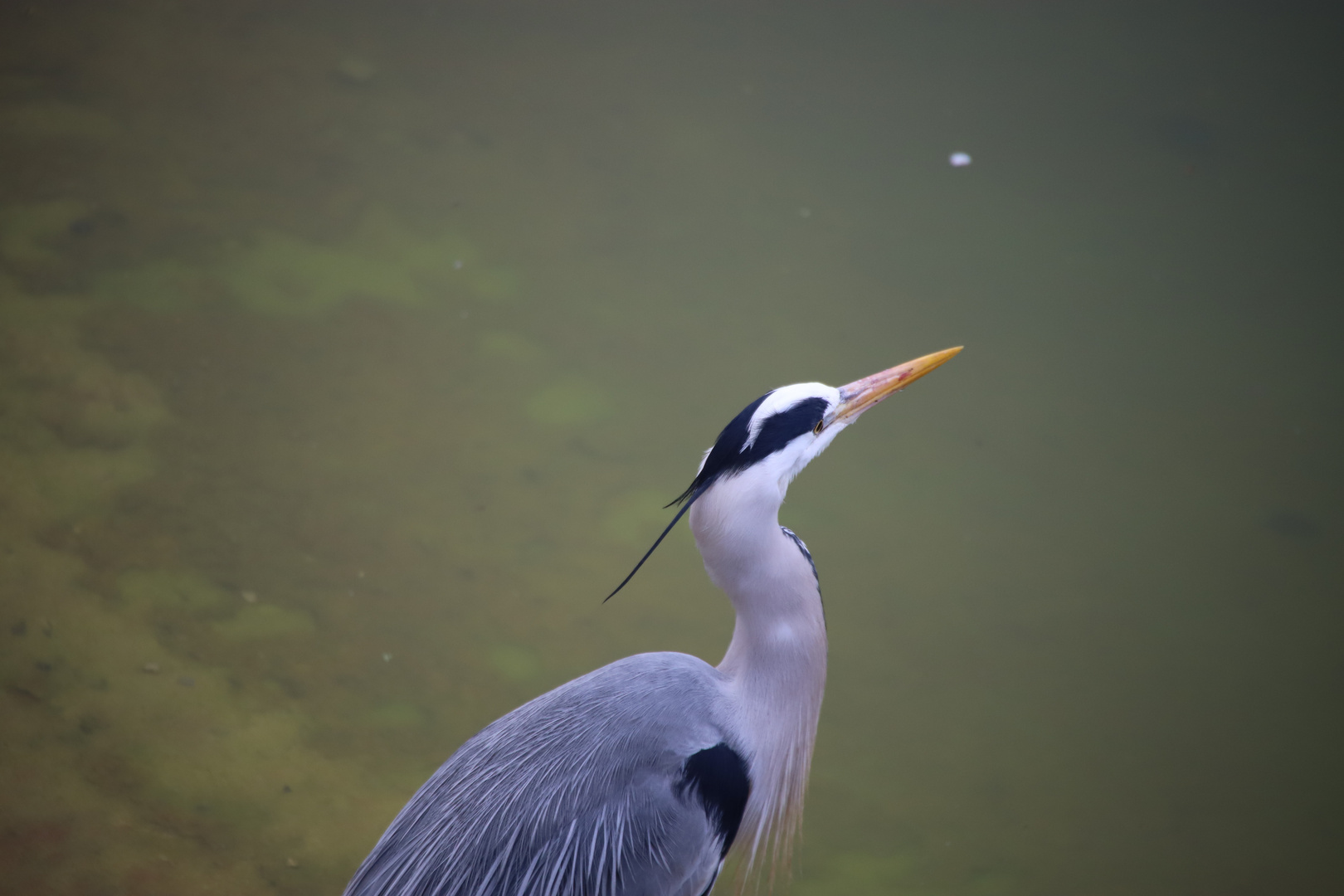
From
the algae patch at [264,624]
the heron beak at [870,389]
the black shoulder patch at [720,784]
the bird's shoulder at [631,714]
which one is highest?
the heron beak at [870,389]

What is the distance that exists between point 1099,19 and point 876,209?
1.56 meters

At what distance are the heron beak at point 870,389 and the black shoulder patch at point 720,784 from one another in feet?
1.90

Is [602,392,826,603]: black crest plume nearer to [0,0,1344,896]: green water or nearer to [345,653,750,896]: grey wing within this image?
[345,653,750,896]: grey wing

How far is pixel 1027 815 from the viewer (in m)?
2.27

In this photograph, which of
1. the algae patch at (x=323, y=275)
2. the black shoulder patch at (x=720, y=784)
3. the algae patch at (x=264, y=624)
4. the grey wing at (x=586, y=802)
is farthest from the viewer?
the algae patch at (x=323, y=275)

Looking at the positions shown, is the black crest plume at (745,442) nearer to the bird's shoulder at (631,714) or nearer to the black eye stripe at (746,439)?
the black eye stripe at (746,439)

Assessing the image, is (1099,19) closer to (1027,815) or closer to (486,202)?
(486,202)

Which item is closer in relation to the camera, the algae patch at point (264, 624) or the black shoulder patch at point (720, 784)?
the black shoulder patch at point (720, 784)

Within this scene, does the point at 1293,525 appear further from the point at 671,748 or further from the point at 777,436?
the point at 671,748

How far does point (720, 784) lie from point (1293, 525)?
Result: 2.11 meters

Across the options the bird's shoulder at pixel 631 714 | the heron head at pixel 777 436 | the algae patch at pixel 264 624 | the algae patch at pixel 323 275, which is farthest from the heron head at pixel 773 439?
the algae patch at pixel 323 275

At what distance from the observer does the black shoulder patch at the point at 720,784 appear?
1617 millimetres

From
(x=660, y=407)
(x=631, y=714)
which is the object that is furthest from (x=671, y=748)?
(x=660, y=407)

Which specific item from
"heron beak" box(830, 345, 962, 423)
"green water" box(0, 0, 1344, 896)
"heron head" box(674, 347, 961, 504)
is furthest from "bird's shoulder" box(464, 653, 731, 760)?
"green water" box(0, 0, 1344, 896)
